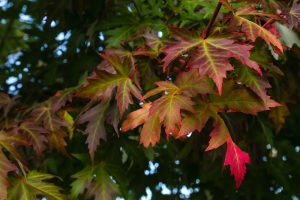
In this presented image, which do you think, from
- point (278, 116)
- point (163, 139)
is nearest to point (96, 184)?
point (163, 139)

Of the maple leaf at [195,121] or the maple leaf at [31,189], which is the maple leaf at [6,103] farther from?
the maple leaf at [195,121]

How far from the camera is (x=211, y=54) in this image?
131 cm

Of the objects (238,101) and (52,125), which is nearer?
(238,101)

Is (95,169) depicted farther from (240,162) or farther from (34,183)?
(240,162)

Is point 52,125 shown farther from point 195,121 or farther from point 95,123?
point 195,121

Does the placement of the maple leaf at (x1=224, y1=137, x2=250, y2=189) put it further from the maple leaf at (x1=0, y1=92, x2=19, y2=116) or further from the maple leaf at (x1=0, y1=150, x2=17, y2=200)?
the maple leaf at (x1=0, y1=92, x2=19, y2=116)

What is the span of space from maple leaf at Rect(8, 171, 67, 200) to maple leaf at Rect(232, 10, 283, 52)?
0.76m

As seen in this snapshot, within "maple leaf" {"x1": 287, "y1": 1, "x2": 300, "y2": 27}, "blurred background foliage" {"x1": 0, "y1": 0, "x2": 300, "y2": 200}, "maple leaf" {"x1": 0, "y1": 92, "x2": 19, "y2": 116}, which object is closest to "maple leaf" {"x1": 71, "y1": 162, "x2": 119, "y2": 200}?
"blurred background foliage" {"x1": 0, "y1": 0, "x2": 300, "y2": 200}

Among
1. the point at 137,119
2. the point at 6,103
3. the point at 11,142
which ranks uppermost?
Result: the point at 137,119

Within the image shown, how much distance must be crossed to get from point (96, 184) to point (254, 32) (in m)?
0.76

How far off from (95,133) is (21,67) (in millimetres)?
1111

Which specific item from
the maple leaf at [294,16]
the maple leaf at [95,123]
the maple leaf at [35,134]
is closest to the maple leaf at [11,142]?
the maple leaf at [35,134]

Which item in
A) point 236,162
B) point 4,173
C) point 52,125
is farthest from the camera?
point 52,125

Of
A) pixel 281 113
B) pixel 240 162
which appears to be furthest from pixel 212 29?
pixel 281 113
